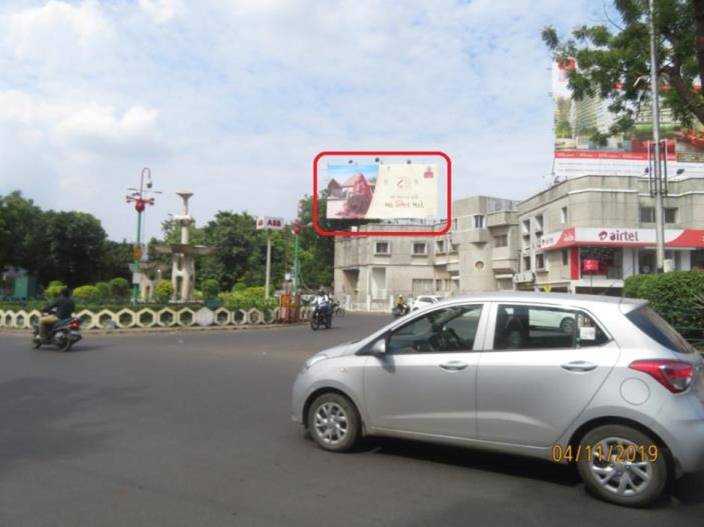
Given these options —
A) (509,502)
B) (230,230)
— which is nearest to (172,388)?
(509,502)

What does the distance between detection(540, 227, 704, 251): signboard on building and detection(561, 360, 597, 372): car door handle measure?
31.9 m

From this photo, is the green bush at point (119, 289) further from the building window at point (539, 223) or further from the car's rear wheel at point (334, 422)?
the building window at point (539, 223)

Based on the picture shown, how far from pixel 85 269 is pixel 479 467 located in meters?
48.7

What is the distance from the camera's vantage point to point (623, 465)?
418 cm

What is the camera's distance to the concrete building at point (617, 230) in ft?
113

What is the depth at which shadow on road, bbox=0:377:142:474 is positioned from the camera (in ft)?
17.6

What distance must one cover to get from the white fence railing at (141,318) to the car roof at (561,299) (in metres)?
16.9

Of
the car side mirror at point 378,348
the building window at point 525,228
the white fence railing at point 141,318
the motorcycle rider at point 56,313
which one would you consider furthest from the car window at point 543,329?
the building window at point 525,228

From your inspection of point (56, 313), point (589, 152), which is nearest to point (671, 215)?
point (589, 152)

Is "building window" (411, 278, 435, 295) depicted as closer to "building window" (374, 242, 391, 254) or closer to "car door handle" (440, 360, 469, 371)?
"building window" (374, 242, 391, 254)

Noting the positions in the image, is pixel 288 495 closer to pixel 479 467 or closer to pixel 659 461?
pixel 479 467

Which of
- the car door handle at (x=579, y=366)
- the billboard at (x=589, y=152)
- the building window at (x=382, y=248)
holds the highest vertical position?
the billboard at (x=589, y=152)

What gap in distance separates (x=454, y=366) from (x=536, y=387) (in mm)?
672

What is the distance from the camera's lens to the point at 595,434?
14.1 ft
